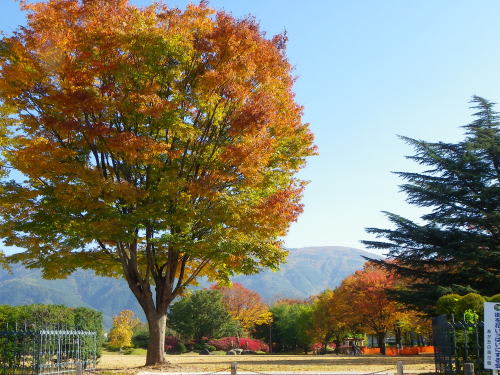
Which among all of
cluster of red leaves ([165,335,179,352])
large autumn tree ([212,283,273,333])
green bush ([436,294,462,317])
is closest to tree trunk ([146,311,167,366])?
green bush ([436,294,462,317])

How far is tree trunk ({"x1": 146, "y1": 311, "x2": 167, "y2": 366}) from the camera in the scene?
55.2ft

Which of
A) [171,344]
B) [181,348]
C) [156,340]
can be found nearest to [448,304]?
[156,340]

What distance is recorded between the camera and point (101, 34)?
1453 centimetres

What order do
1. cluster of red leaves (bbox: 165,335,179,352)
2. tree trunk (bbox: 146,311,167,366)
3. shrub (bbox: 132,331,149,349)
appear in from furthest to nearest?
shrub (bbox: 132,331,149,349) → cluster of red leaves (bbox: 165,335,179,352) → tree trunk (bbox: 146,311,167,366)

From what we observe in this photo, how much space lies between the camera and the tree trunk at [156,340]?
16828 mm

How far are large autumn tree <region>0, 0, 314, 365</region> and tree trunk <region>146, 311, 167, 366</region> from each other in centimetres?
4

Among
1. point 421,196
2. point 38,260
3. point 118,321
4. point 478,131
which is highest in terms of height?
point 478,131

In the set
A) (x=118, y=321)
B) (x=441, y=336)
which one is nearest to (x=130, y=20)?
(x=441, y=336)

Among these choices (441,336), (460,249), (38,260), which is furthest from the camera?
(460,249)

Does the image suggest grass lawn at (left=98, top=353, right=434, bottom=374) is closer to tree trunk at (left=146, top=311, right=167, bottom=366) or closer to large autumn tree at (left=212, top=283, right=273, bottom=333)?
tree trunk at (left=146, top=311, right=167, bottom=366)

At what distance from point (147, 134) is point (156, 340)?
7265mm

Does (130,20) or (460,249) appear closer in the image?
(130,20)

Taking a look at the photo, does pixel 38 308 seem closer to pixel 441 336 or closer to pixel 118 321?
pixel 441 336

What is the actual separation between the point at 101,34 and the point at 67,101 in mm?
2282
